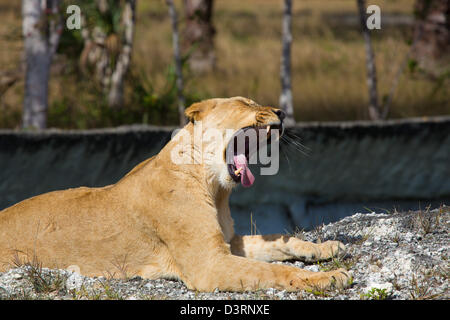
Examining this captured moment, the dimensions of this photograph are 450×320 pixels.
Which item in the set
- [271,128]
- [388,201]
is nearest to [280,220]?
[388,201]

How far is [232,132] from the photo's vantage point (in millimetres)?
4246

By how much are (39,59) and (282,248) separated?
4.85 metres

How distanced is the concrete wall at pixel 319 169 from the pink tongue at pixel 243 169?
2566 mm

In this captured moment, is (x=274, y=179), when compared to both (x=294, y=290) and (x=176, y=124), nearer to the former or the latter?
(x=176, y=124)

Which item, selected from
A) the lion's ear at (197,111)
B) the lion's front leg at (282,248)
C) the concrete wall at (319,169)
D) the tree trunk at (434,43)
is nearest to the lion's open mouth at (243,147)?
the lion's ear at (197,111)

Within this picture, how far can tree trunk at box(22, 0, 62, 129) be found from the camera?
328 inches

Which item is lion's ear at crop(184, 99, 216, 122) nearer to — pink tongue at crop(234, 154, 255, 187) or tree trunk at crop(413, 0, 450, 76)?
pink tongue at crop(234, 154, 255, 187)

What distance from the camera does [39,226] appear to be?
4.47 m

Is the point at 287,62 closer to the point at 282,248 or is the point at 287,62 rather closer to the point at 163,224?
the point at 282,248

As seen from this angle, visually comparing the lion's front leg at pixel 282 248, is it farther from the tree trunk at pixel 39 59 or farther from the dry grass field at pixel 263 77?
the dry grass field at pixel 263 77

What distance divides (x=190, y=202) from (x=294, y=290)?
81cm

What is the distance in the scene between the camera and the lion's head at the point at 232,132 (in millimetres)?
4234

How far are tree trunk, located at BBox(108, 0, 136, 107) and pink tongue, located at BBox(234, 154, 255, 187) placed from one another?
5760 mm

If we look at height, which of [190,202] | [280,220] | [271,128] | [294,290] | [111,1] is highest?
[111,1]
